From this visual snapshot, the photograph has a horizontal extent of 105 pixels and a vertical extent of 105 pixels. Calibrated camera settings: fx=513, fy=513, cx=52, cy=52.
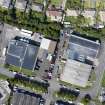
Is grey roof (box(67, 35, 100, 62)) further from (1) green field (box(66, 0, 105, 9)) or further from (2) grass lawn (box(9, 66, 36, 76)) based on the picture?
(2) grass lawn (box(9, 66, 36, 76))

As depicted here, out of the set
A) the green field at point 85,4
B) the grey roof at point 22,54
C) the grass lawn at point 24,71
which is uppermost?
the green field at point 85,4

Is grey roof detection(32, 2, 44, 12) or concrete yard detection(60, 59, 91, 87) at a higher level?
grey roof detection(32, 2, 44, 12)

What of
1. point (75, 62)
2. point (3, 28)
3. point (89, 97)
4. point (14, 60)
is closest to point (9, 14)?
point (3, 28)

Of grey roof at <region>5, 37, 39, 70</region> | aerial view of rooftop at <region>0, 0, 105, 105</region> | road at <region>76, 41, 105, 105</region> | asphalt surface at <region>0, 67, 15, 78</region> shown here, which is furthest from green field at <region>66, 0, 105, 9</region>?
asphalt surface at <region>0, 67, 15, 78</region>

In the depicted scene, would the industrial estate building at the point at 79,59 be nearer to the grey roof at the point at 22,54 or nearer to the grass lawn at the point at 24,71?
the grass lawn at the point at 24,71

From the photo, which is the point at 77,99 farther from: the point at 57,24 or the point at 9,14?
the point at 9,14

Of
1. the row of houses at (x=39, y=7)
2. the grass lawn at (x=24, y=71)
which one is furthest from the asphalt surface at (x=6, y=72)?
the row of houses at (x=39, y=7)

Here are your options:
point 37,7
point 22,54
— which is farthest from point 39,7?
point 22,54
